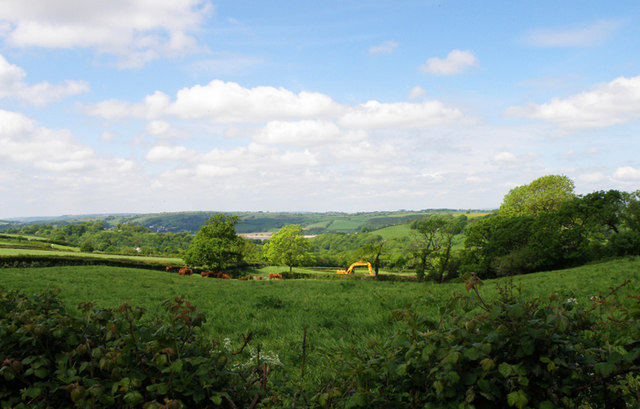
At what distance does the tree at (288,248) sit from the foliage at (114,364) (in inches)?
2172

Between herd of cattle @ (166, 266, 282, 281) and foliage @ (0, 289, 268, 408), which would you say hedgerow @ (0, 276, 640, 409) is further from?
herd of cattle @ (166, 266, 282, 281)

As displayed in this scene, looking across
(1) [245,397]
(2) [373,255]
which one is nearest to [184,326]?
(1) [245,397]

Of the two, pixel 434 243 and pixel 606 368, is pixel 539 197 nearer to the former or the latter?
pixel 434 243

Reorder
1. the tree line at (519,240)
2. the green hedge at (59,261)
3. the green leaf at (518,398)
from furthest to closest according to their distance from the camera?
the tree line at (519,240) < the green hedge at (59,261) < the green leaf at (518,398)

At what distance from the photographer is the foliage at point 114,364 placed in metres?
2.49

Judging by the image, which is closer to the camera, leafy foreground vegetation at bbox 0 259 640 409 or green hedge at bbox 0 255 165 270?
leafy foreground vegetation at bbox 0 259 640 409

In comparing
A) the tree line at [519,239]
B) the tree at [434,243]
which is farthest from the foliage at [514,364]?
the tree at [434,243]

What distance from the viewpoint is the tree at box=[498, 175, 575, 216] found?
53.2 meters

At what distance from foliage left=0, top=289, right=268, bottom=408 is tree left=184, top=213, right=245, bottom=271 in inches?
1781

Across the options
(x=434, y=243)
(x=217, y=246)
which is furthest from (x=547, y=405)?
(x=217, y=246)

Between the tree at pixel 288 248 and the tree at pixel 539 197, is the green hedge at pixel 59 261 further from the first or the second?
the tree at pixel 539 197

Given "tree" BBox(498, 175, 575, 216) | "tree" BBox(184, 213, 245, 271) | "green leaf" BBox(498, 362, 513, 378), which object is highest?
"tree" BBox(498, 175, 575, 216)

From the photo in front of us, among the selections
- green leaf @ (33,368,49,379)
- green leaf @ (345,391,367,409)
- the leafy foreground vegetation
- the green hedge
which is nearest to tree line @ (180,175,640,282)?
the green hedge

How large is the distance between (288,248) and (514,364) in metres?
56.9
